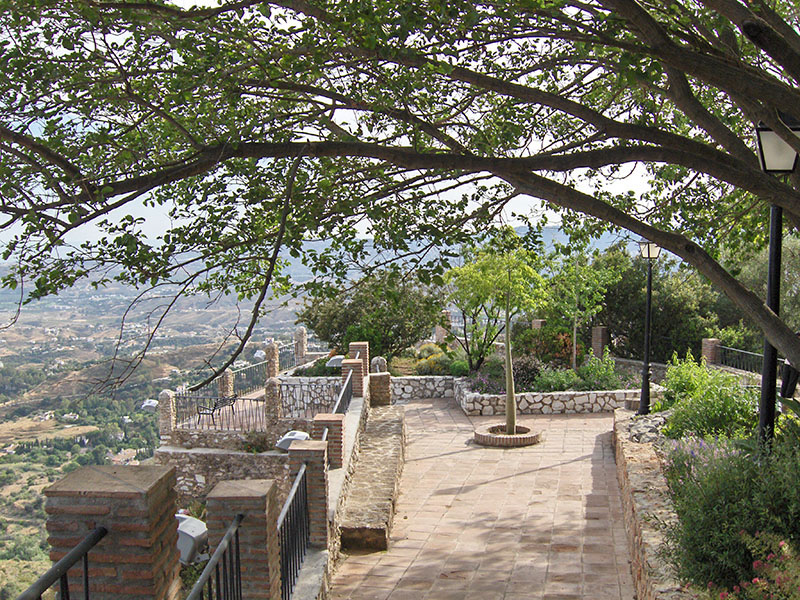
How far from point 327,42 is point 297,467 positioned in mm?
4101

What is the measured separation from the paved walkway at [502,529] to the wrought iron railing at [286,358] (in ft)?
40.9

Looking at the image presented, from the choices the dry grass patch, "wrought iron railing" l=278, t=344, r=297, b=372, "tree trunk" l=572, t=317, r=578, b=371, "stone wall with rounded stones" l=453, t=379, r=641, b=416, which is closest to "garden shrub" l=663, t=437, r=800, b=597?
"stone wall with rounded stones" l=453, t=379, r=641, b=416

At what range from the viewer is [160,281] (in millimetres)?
5688

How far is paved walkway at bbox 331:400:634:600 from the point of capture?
6.69m

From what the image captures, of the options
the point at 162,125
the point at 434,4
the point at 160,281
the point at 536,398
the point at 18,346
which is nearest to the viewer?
the point at 434,4

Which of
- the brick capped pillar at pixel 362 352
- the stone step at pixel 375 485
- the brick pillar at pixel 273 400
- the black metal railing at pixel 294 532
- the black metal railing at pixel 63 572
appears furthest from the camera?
the brick pillar at pixel 273 400

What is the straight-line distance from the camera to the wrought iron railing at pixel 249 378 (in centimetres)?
2327

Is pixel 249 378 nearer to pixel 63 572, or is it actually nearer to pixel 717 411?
pixel 717 411

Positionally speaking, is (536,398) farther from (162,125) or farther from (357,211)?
(162,125)

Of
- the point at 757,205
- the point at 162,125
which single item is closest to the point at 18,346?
the point at 162,125

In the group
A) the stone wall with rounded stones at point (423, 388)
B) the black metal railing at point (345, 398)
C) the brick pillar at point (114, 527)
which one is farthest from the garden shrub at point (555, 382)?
the brick pillar at point (114, 527)

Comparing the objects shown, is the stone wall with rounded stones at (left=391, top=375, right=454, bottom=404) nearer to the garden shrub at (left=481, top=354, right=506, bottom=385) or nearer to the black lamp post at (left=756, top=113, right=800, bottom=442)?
the garden shrub at (left=481, top=354, right=506, bottom=385)

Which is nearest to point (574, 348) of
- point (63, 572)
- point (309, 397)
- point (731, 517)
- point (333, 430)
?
point (309, 397)

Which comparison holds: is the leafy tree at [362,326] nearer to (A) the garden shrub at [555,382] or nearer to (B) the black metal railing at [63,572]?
(A) the garden shrub at [555,382]
